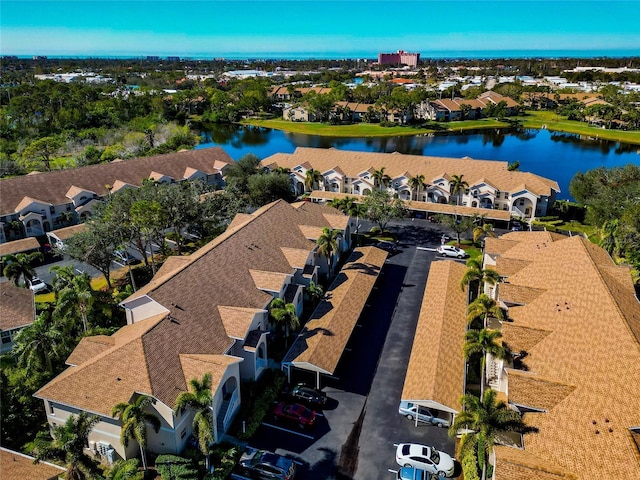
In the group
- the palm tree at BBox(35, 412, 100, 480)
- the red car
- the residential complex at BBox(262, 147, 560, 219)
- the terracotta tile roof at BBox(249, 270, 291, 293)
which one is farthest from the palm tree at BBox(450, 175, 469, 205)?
the palm tree at BBox(35, 412, 100, 480)

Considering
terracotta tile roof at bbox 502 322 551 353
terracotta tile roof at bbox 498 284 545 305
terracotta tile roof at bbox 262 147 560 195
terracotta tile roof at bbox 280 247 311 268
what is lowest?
terracotta tile roof at bbox 502 322 551 353

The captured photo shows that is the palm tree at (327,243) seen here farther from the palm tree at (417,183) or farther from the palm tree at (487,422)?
the palm tree at (417,183)

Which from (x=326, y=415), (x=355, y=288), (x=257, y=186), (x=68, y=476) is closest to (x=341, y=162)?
(x=257, y=186)

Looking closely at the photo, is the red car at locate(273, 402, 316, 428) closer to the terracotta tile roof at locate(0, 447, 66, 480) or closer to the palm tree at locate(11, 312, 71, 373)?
the terracotta tile roof at locate(0, 447, 66, 480)

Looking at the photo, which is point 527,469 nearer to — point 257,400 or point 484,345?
point 484,345

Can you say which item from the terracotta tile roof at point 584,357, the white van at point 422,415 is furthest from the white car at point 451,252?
the white van at point 422,415
